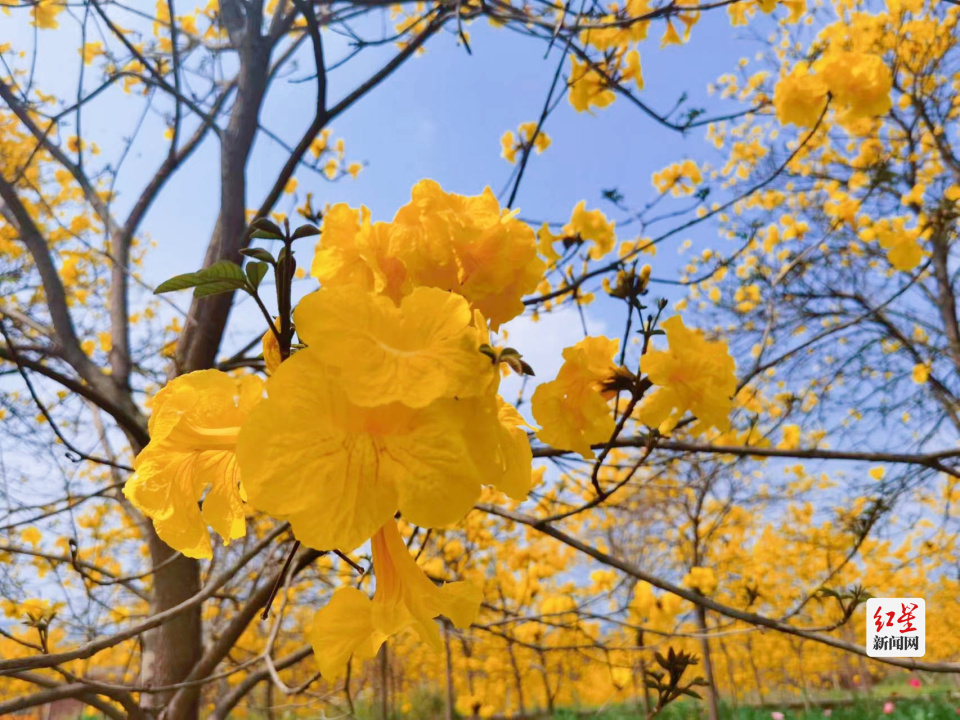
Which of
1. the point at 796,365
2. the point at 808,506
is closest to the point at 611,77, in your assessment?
the point at 796,365

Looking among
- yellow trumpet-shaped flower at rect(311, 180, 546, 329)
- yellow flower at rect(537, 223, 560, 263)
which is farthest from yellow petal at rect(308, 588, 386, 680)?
yellow flower at rect(537, 223, 560, 263)

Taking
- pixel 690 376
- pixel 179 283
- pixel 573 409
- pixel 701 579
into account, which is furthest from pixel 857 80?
pixel 701 579

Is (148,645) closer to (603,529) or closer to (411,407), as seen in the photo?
(411,407)

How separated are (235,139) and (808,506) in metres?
10.1

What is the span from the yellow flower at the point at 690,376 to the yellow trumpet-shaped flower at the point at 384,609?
64 centimetres

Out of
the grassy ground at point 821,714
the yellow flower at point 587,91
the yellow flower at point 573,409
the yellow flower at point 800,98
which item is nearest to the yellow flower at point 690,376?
the yellow flower at point 573,409

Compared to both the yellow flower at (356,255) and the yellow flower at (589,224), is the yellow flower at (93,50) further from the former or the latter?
the yellow flower at (356,255)

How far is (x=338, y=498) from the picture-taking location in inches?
17.8

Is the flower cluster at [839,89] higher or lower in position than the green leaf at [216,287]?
higher

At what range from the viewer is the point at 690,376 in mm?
1096

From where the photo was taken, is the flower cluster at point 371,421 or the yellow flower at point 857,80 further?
the yellow flower at point 857,80

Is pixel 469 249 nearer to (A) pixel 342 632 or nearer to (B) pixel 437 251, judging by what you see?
(B) pixel 437 251

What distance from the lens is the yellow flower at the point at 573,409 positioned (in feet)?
3.06

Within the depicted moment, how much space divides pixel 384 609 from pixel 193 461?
0.86 feet
